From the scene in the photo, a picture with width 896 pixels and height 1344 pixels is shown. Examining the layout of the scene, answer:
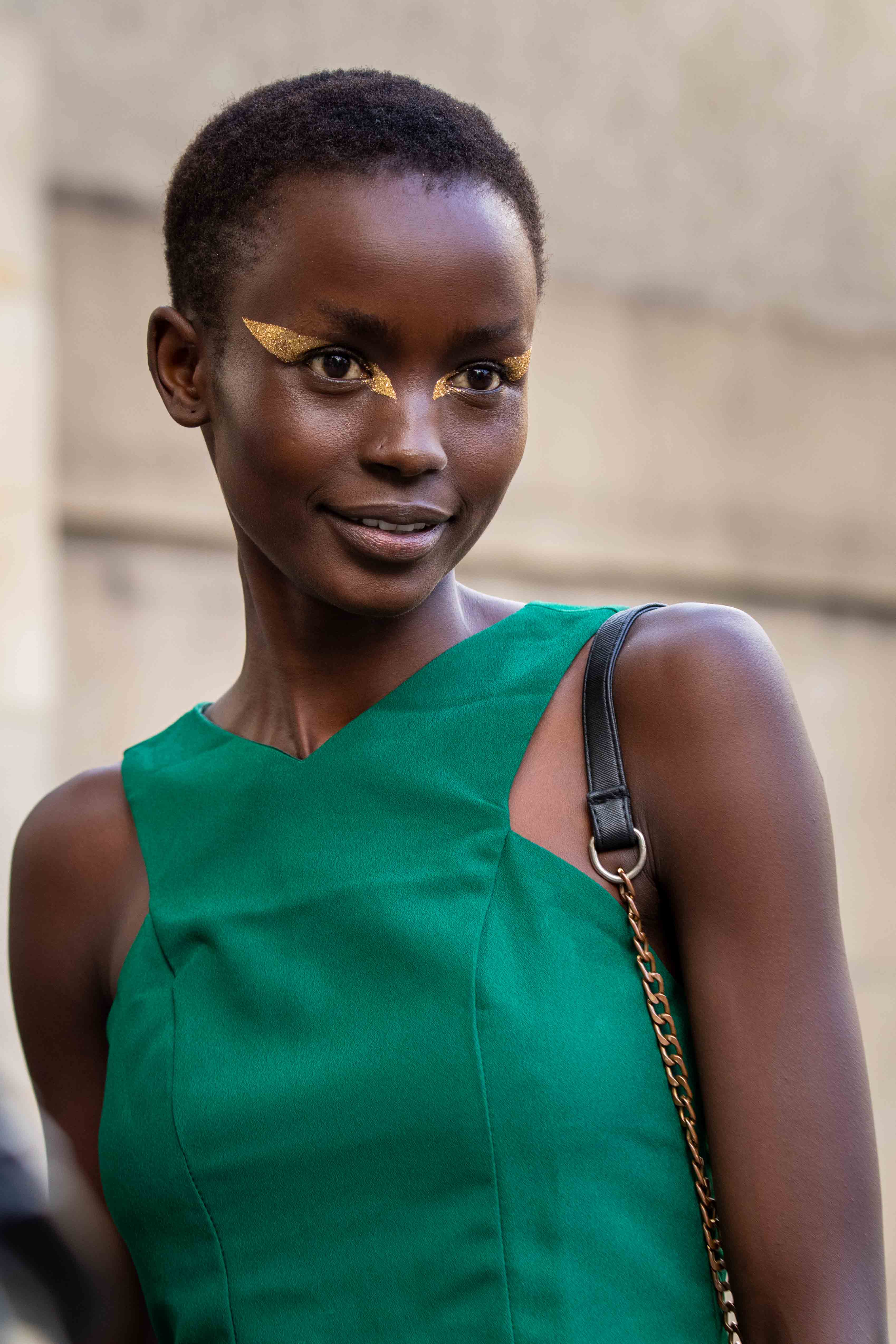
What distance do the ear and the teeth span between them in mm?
286

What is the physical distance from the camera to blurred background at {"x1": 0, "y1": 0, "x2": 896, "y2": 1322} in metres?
4.34

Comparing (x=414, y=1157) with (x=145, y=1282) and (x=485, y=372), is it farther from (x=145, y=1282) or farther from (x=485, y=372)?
(x=485, y=372)

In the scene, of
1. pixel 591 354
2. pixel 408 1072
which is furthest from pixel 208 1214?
pixel 591 354

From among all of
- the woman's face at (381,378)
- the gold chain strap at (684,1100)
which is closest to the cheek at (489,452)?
the woman's face at (381,378)

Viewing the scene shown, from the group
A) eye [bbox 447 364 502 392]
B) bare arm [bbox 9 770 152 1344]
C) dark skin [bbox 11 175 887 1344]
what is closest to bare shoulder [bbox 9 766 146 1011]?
bare arm [bbox 9 770 152 1344]

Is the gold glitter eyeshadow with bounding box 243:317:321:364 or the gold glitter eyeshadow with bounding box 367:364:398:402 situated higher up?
the gold glitter eyeshadow with bounding box 243:317:321:364

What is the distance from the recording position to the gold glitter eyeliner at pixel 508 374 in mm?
1638

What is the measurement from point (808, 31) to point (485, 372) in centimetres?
451

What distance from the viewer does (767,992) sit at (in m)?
1.50

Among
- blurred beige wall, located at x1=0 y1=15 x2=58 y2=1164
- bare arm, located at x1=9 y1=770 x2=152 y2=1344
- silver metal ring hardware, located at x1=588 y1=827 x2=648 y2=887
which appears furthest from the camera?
blurred beige wall, located at x1=0 y1=15 x2=58 y2=1164

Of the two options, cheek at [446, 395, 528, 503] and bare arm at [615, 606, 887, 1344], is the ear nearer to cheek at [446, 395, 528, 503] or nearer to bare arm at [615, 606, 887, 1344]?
cheek at [446, 395, 528, 503]

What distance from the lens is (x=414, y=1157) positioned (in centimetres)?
152

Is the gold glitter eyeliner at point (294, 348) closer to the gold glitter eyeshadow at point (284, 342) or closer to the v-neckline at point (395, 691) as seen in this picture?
the gold glitter eyeshadow at point (284, 342)

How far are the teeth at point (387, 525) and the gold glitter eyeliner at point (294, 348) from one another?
12 cm
